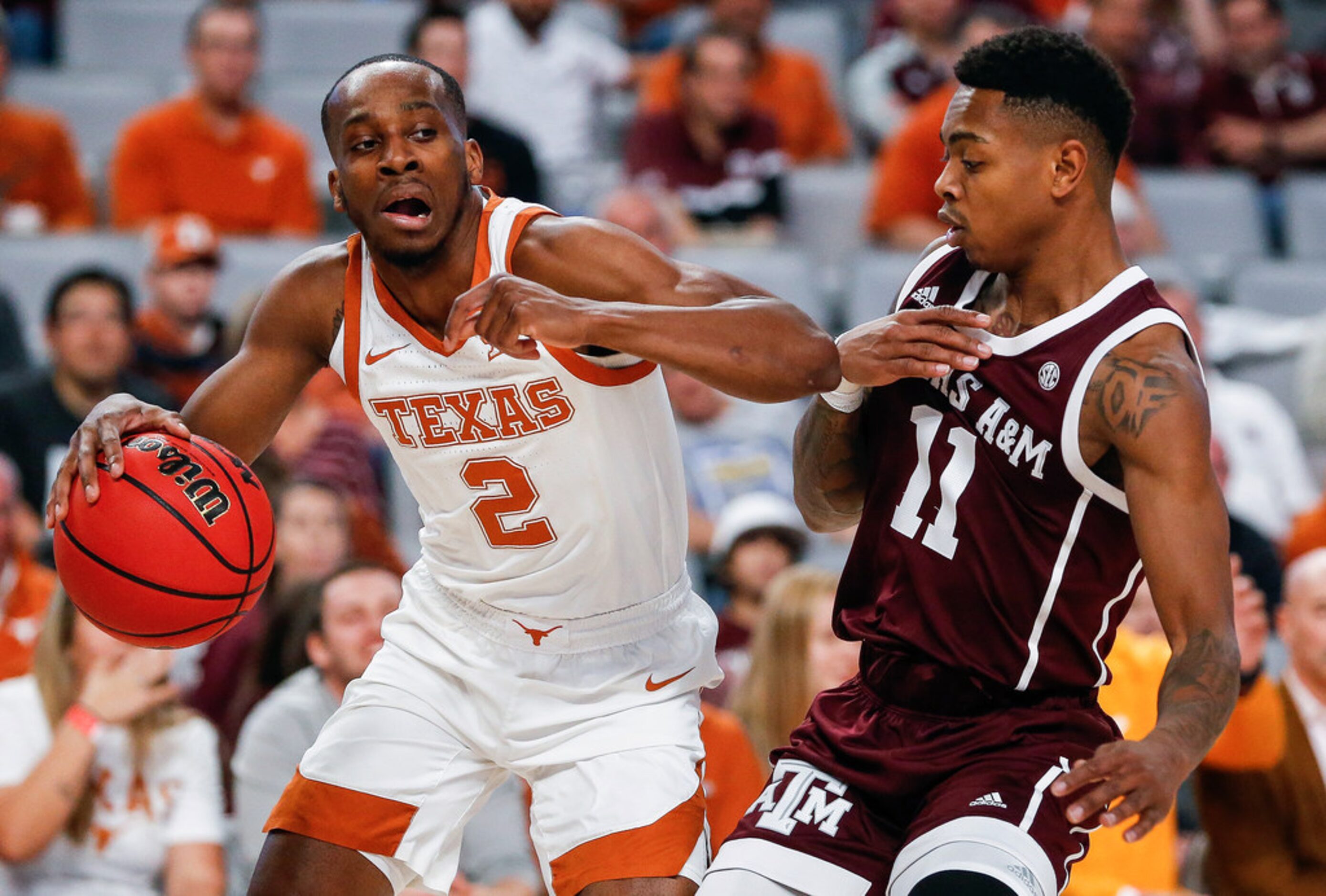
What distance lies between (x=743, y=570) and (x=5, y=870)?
2909 millimetres

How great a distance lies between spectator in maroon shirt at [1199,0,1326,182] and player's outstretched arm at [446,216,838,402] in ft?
23.0

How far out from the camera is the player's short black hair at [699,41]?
8750 mm

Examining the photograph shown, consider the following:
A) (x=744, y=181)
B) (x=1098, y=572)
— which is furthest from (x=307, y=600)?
(x=744, y=181)

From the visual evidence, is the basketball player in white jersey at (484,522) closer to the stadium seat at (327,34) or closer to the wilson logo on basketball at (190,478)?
the wilson logo on basketball at (190,478)

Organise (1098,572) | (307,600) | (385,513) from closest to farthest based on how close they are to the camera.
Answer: (1098,572), (307,600), (385,513)

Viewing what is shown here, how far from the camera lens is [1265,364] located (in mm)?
8406

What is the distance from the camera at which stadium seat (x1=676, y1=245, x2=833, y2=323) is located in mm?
7980

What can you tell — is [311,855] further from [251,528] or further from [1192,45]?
[1192,45]

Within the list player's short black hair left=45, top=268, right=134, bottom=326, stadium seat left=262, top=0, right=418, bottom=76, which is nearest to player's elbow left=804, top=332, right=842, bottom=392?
player's short black hair left=45, top=268, right=134, bottom=326

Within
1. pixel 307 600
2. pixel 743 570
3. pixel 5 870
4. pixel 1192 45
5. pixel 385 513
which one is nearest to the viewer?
pixel 5 870

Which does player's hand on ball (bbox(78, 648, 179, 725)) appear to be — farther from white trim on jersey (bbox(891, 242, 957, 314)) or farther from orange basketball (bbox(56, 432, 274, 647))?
white trim on jersey (bbox(891, 242, 957, 314))

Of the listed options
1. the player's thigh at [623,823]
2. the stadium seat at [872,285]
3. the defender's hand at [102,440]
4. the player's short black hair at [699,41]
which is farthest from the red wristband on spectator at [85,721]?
the player's short black hair at [699,41]

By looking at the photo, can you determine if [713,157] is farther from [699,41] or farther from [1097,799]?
[1097,799]

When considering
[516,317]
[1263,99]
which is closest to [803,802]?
[516,317]
